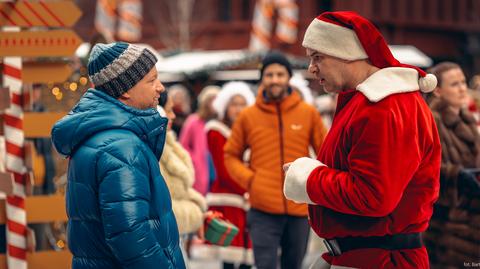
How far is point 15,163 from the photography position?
7.47 metres

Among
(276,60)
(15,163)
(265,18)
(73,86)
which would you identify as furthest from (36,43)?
(265,18)

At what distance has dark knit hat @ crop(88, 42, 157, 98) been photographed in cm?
471

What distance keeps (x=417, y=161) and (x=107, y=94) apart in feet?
4.93

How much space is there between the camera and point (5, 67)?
7473 mm

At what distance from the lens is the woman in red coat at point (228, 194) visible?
31.4 ft

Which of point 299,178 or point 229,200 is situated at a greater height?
point 299,178

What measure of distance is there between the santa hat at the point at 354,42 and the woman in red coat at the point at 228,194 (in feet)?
16.5

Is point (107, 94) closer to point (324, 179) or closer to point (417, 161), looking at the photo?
point (324, 179)

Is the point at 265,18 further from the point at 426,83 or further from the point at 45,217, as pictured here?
the point at 426,83

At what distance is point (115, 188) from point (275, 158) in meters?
3.58

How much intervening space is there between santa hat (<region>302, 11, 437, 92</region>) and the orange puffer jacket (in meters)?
3.15

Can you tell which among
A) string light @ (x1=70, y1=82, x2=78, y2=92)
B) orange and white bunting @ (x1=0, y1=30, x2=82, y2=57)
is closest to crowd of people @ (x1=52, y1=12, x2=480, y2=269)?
orange and white bunting @ (x1=0, y1=30, x2=82, y2=57)

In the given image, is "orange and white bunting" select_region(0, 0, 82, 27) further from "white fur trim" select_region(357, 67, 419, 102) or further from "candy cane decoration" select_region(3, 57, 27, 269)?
"white fur trim" select_region(357, 67, 419, 102)

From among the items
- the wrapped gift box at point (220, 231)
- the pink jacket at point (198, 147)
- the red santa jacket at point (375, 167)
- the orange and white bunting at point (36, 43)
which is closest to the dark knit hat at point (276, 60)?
the orange and white bunting at point (36, 43)
